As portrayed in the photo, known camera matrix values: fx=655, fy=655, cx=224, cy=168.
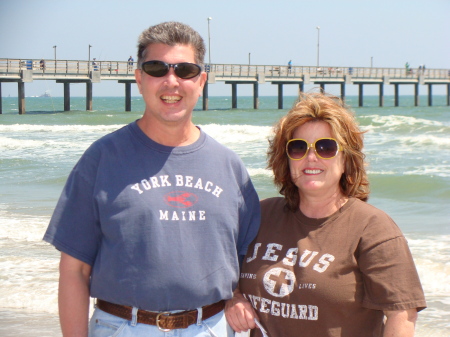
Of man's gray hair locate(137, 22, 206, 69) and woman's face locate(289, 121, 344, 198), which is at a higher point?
man's gray hair locate(137, 22, 206, 69)

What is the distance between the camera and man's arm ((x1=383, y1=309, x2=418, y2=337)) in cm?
220

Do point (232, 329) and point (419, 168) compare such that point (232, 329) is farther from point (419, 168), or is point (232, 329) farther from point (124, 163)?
point (419, 168)

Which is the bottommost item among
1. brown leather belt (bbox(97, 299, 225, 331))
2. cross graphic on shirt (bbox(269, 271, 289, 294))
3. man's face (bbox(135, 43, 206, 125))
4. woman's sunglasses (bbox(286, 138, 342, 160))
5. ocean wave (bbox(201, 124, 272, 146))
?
ocean wave (bbox(201, 124, 272, 146))

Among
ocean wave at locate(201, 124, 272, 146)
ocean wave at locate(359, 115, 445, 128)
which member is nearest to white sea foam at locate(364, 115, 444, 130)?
ocean wave at locate(359, 115, 445, 128)

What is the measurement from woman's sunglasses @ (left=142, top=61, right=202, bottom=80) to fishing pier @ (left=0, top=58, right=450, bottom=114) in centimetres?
3513

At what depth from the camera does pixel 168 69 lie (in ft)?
7.74

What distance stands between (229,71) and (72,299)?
143ft

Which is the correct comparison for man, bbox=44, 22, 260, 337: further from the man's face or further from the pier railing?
the pier railing

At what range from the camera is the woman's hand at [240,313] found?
94.1 inches

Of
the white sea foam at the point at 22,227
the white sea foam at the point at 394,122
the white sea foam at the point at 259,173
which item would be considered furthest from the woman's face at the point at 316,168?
the white sea foam at the point at 394,122

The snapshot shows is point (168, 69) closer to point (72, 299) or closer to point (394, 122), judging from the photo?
point (72, 299)

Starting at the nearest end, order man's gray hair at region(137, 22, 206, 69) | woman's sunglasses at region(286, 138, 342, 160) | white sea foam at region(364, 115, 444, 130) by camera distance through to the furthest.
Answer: man's gray hair at region(137, 22, 206, 69), woman's sunglasses at region(286, 138, 342, 160), white sea foam at region(364, 115, 444, 130)

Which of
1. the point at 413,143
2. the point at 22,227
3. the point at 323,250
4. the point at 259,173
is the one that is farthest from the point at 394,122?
the point at 323,250

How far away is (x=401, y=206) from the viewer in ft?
37.4
